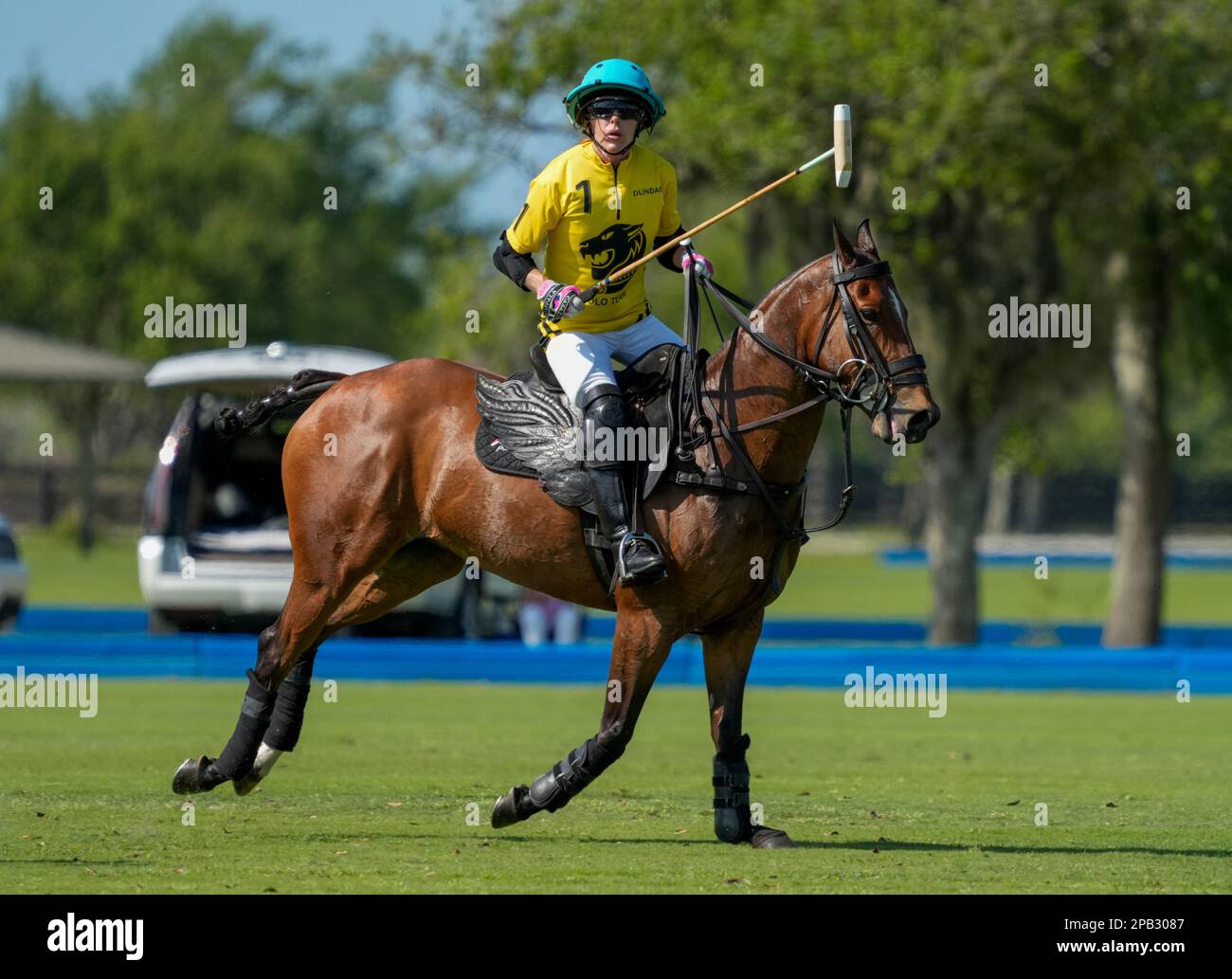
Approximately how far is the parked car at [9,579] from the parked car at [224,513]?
88.6 inches

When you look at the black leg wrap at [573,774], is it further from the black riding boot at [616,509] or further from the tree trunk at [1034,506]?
the tree trunk at [1034,506]

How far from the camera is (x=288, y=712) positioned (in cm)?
994

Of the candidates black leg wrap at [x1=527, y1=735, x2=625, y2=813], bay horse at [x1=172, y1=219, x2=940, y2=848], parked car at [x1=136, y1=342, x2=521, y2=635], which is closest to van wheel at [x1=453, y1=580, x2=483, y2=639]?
parked car at [x1=136, y1=342, x2=521, y2=635]

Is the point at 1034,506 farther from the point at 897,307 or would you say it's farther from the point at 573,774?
the point at 573,774

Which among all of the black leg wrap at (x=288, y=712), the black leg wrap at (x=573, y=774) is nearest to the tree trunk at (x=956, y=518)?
the black leg wrap at (x=288, y=712)

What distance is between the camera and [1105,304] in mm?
23844

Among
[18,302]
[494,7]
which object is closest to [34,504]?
[18,302]

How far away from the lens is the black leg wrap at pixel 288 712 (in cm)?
992

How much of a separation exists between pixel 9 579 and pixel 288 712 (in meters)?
14.3

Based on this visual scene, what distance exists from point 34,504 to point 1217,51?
1780 inches

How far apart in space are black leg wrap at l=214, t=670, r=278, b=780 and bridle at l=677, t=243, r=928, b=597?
2.41m

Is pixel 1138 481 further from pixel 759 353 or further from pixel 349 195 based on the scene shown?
pixel 349 195

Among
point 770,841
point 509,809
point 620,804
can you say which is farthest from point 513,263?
point 620,804

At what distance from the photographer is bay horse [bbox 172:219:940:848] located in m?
8.76
